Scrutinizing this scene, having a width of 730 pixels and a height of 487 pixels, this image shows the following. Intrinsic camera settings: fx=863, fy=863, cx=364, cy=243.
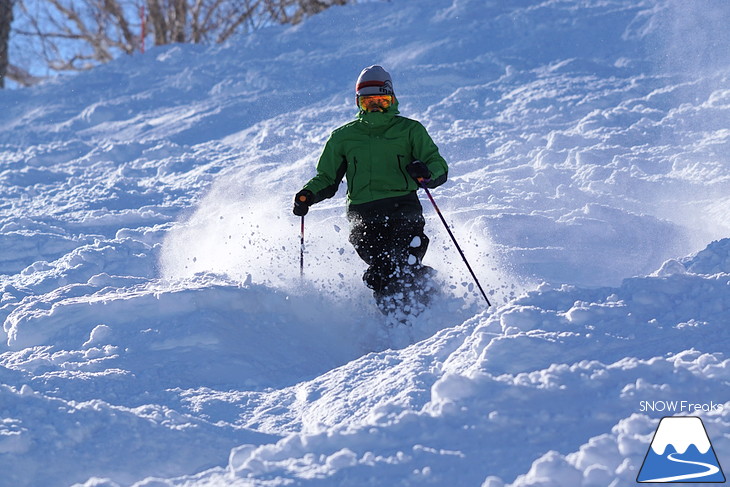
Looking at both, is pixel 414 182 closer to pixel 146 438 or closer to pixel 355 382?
pixel 355 382

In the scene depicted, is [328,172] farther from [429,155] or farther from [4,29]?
[4,29]

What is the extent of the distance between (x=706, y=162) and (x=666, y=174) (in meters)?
0.43

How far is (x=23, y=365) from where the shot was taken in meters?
4.51

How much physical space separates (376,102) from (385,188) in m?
0.53

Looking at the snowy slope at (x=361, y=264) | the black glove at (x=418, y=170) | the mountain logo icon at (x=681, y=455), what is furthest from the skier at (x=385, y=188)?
the mountain logo icon at (x=681, y=455)

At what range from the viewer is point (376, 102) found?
530 centimetres

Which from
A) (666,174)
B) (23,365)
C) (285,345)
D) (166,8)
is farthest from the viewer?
(166,8)

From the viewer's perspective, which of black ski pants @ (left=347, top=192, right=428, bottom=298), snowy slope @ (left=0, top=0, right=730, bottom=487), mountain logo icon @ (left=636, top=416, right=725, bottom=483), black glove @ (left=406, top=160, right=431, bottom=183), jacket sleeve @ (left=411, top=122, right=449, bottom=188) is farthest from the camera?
black ski pants @ (left=347, top=192, right=428, bottom=298)

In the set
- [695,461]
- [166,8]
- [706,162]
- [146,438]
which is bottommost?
[706,162]

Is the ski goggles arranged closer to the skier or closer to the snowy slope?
the skier

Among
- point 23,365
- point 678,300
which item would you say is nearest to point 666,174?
point 678,300

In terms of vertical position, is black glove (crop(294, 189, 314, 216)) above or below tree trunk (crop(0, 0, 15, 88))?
below

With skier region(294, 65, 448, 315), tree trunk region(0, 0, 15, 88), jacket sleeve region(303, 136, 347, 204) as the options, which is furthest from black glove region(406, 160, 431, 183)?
tree trunk region(0, 0, 15, 88)

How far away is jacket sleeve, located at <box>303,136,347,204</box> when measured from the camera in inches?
215
